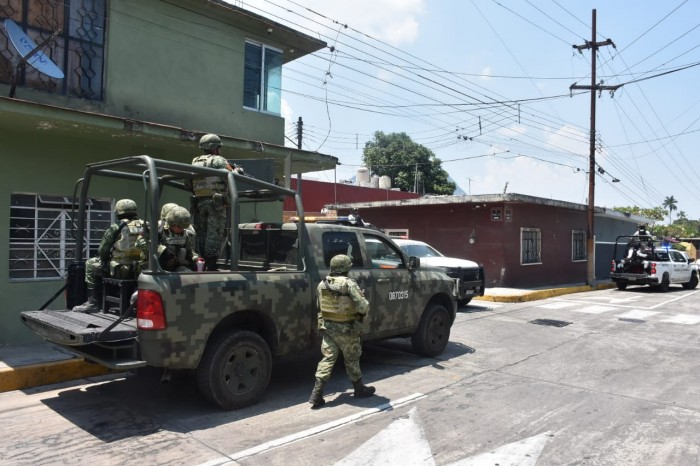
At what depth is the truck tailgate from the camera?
425 centimetres

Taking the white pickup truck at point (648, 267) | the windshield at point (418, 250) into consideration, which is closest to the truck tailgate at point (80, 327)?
the windshield at point (418, 250)

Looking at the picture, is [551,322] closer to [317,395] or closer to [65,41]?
[317,395]

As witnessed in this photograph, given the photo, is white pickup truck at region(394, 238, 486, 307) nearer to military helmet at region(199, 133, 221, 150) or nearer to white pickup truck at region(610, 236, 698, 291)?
military helmet at region(199, 133, 221, 150)

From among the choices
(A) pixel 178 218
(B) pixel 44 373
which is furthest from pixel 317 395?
(B) pixel 44 373

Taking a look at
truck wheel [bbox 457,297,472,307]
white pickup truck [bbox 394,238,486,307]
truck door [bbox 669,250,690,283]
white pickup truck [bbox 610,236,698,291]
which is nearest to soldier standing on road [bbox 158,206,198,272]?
white pickup truck [bbox 394,238,486,307]

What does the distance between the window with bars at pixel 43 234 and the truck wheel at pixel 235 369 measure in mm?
3874

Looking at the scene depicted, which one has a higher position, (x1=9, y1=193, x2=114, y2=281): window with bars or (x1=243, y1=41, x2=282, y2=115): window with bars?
(x1=243, y1=41, x2=282, y2=115): window with bars

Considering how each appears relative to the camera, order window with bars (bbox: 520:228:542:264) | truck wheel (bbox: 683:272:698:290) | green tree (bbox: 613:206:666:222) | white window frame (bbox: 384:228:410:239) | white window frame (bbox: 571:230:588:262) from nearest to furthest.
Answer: window with bars (bbox: 520:228:542:264) → white window frame (bbox: 384:228:410:239) → truck wheel (bbox: 683:272:698:290) → white window frame (bbox: 571:230:588:262) → green tree (bbox: 613:206:666:222)

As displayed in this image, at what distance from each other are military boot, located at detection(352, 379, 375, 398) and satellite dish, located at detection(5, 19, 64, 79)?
5.96 m

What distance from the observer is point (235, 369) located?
4.88m

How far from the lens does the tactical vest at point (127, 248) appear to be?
16.5 feet

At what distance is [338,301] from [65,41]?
664cm

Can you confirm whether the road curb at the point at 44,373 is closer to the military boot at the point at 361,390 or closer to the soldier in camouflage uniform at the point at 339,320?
the soldier in camouflage uniform at the point at 339,320

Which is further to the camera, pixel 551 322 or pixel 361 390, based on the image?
pixel 551 322
